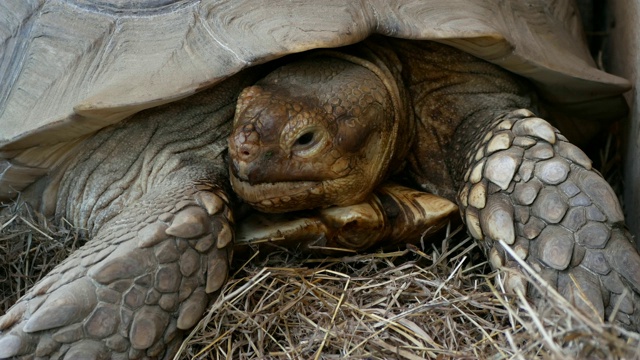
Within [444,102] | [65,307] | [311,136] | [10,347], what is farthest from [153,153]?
[444,102]

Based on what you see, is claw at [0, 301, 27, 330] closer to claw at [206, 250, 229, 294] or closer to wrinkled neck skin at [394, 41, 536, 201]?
claw at [206, 250, 229, 294]

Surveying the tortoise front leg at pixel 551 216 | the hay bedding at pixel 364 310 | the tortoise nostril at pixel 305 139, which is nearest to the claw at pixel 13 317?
the hay bedding at pixel 364 310

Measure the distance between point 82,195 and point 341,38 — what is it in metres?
1.10

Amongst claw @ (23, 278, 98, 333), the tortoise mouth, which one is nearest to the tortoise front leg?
the tortoise mouth

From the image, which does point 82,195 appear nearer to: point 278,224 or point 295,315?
point 278,224

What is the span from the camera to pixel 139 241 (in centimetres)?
229

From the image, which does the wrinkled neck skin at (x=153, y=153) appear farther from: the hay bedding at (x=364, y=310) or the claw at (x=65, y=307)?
the claw at (x=65, y=307)

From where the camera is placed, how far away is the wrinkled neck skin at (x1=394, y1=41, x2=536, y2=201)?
2.87m

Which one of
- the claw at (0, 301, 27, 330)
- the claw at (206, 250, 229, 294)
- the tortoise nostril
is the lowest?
the claw at (206, 250, 229, 294)

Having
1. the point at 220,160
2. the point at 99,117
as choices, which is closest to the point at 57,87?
the point at 99,117

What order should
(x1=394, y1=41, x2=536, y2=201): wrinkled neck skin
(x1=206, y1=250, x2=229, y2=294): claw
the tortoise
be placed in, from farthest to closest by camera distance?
(x1=394, y1=41, x2=536, y2=201): wrinkled neck skin, (x1=206, y1=250, x2=229, y2=294): claw, the tortoise

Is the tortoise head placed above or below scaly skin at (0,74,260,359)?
above

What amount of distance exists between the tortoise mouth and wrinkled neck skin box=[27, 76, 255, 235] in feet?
0.52

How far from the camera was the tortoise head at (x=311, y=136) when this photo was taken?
7.94ft
